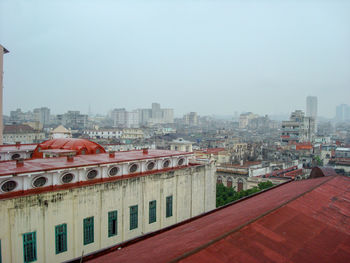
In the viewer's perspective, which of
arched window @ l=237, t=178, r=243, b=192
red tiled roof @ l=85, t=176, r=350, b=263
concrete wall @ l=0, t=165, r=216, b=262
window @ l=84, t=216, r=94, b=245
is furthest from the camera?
arched window @ l=237, t=178, r=243, b=192

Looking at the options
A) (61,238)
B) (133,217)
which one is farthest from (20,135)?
(61,238)

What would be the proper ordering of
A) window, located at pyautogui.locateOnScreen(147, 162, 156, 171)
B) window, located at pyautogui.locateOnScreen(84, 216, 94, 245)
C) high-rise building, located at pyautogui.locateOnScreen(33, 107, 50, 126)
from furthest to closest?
high-rise building, located at pyautogui.locateOnScreen(33, 107, 50, 126) < window, located at pyautogui.locateOnScreen(147, 162, 156, 171) < window, located at pyautogui.locateOnScreen(84, 216, 94, 245)

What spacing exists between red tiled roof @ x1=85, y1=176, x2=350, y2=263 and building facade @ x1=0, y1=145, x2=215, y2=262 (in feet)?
15.3

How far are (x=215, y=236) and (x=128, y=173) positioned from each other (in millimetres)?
9625

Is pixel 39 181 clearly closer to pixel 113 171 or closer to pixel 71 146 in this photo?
pixel 113 171

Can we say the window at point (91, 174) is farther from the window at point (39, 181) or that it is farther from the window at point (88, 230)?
the window at point (39, 181)

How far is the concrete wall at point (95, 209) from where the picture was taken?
11.3 metres

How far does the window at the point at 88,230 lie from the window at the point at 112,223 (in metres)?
0.96

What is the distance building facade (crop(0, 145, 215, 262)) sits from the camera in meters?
11.5

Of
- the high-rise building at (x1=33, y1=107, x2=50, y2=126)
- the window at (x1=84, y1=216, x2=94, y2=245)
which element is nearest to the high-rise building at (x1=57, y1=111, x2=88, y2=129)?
the high-rise building at (x1=33, y1=107, x2=50, y2=126)

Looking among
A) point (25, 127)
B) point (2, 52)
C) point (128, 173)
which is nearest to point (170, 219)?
point (128, 173)

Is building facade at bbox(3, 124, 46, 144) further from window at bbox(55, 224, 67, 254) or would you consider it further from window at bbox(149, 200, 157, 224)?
window at bbox(55, 224, 67, 254)

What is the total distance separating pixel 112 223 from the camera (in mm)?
14750

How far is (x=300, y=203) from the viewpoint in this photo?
418 inches
